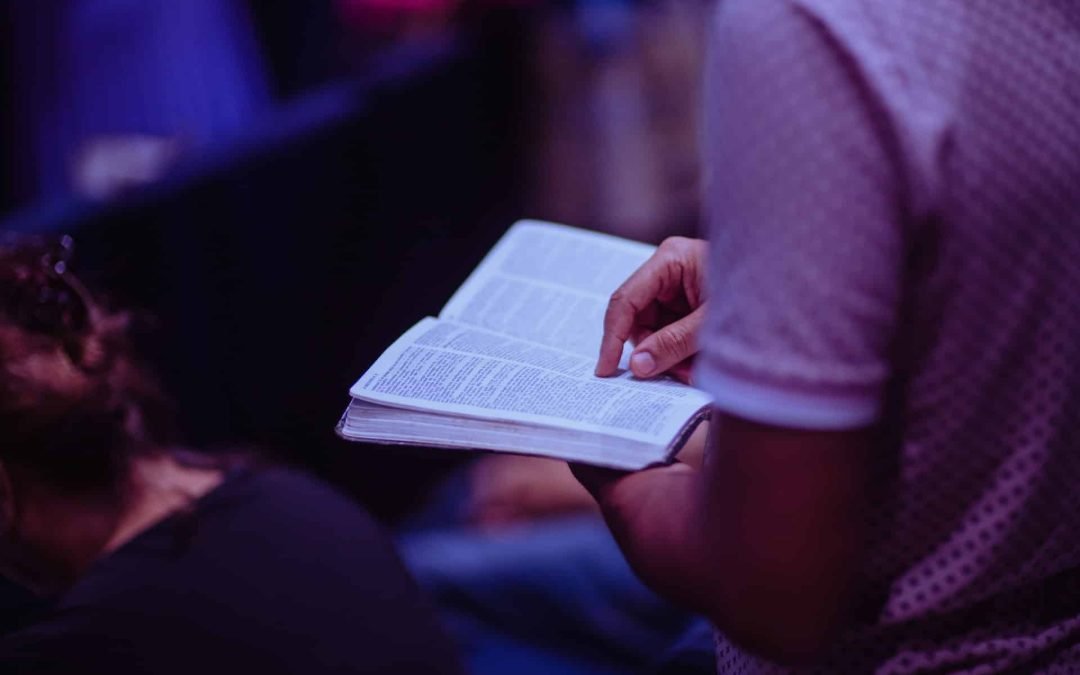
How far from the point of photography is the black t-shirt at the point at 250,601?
0.90 metres

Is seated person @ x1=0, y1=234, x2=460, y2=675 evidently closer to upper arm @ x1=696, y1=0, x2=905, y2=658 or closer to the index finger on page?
the index finger on page

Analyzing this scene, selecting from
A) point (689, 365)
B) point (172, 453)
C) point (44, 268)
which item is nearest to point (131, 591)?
point (172, 453)

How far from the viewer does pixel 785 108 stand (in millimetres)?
448

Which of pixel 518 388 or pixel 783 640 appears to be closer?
pixel 783 640

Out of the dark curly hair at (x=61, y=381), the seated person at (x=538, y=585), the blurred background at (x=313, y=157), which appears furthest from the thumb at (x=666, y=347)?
the seated person at (x=538, y=585)

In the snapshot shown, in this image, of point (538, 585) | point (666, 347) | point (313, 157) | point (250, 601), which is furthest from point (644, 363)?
point (313, 157)

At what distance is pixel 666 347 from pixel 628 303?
0.05 m

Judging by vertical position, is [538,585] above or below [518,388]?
below

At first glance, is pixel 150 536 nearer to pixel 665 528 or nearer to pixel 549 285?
pixel 549 285

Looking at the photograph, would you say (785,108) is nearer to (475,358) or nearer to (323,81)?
(475,358)

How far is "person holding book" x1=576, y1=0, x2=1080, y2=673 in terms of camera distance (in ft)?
1.47

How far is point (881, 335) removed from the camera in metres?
0.47

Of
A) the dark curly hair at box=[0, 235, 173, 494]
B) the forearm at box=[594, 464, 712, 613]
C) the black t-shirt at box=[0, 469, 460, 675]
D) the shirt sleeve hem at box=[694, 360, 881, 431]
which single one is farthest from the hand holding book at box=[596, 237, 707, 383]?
the dark curly hair at box=[0, 235, 173, 494]

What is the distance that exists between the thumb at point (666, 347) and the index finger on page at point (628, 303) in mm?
19
